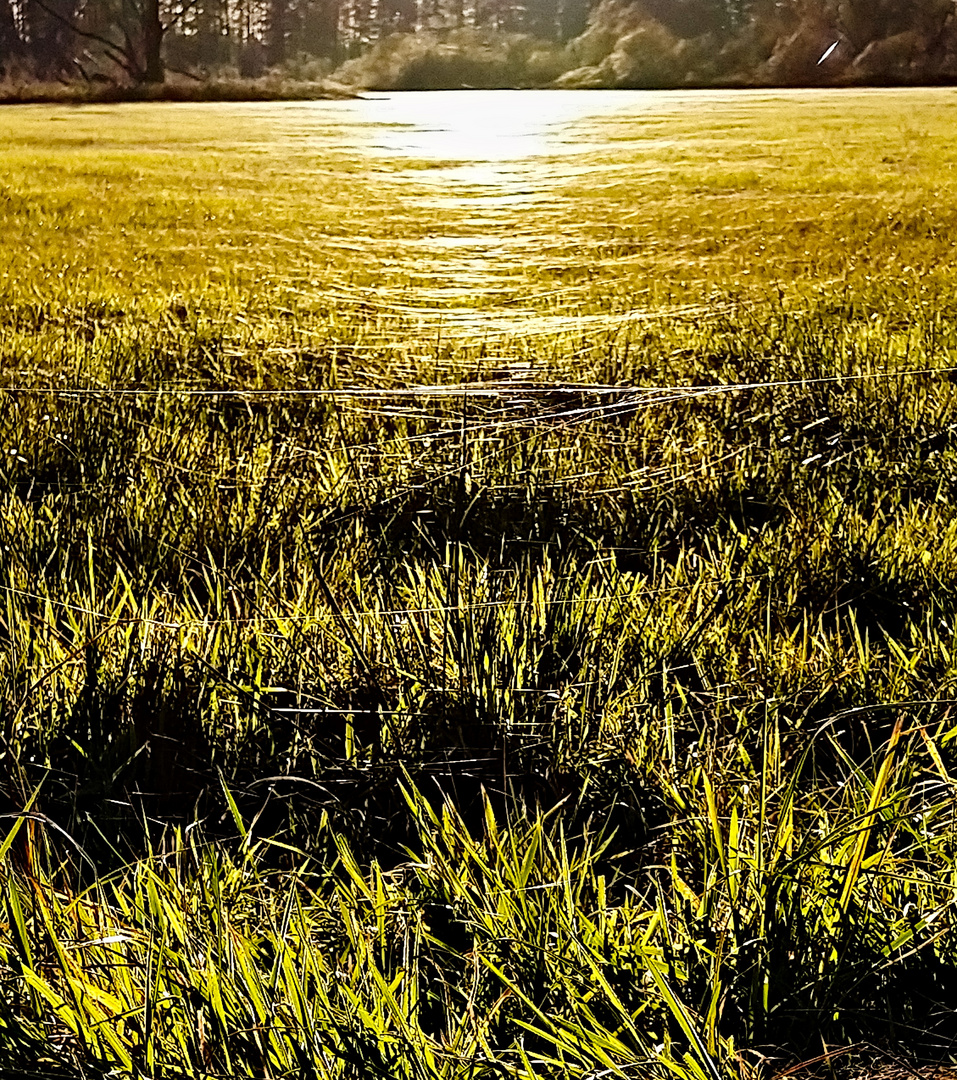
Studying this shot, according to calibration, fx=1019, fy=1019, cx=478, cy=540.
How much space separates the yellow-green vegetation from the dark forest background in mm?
71

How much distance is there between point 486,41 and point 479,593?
3.27 ft

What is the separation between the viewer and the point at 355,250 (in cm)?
150

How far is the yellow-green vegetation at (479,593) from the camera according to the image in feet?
1.91

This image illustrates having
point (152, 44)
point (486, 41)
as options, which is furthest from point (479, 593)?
point (152, 44)

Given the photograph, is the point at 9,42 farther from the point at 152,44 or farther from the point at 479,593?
the point at 479,593

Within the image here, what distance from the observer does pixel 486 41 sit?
61.0 inches

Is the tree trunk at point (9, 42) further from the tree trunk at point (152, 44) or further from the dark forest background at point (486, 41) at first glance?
the tree trunk at point (152, 44)

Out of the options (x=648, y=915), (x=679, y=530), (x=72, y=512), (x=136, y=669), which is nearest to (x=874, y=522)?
(x=679, y=530)

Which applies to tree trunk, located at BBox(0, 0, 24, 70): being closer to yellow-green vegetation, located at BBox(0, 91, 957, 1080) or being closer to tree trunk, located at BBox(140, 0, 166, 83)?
yellow-green vegetation, located at BBox(0, 91, 957, 1080)

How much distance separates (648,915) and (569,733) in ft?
0.67

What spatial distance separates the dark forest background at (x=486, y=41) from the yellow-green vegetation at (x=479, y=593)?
0.23 ft

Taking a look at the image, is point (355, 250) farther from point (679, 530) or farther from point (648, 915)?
point (648, 915)

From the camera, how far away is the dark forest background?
156 centimetres

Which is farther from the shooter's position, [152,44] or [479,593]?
[152,44]
